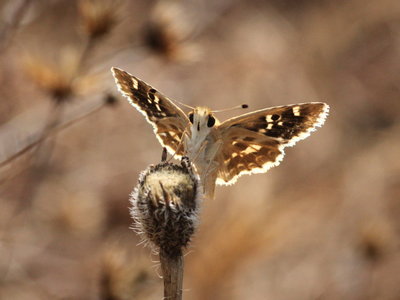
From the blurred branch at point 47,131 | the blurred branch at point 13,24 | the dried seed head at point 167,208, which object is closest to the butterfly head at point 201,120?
the dried seed head at point 167,208

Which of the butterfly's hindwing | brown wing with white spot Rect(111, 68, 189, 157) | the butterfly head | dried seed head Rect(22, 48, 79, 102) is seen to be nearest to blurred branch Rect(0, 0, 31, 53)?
dried seed head Rect(22, 48, 79, 102)

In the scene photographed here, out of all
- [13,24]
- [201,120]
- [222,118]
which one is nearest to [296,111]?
[201,120]

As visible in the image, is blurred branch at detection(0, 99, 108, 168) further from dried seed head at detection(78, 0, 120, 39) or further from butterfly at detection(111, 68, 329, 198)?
butterfly at detection(111, 68, 329, 198)

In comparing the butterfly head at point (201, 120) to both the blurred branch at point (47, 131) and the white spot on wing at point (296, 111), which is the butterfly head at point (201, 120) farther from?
the blurred branch at point (47, 131)

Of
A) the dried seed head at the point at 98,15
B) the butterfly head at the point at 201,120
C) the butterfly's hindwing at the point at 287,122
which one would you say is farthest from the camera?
the dried seed head at the point at 98,15

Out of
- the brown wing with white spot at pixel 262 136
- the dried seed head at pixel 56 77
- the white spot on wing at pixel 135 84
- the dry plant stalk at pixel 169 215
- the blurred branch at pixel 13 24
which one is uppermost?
the blurred branch at pixel 13 24

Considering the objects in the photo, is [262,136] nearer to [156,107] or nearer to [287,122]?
[287,122]
